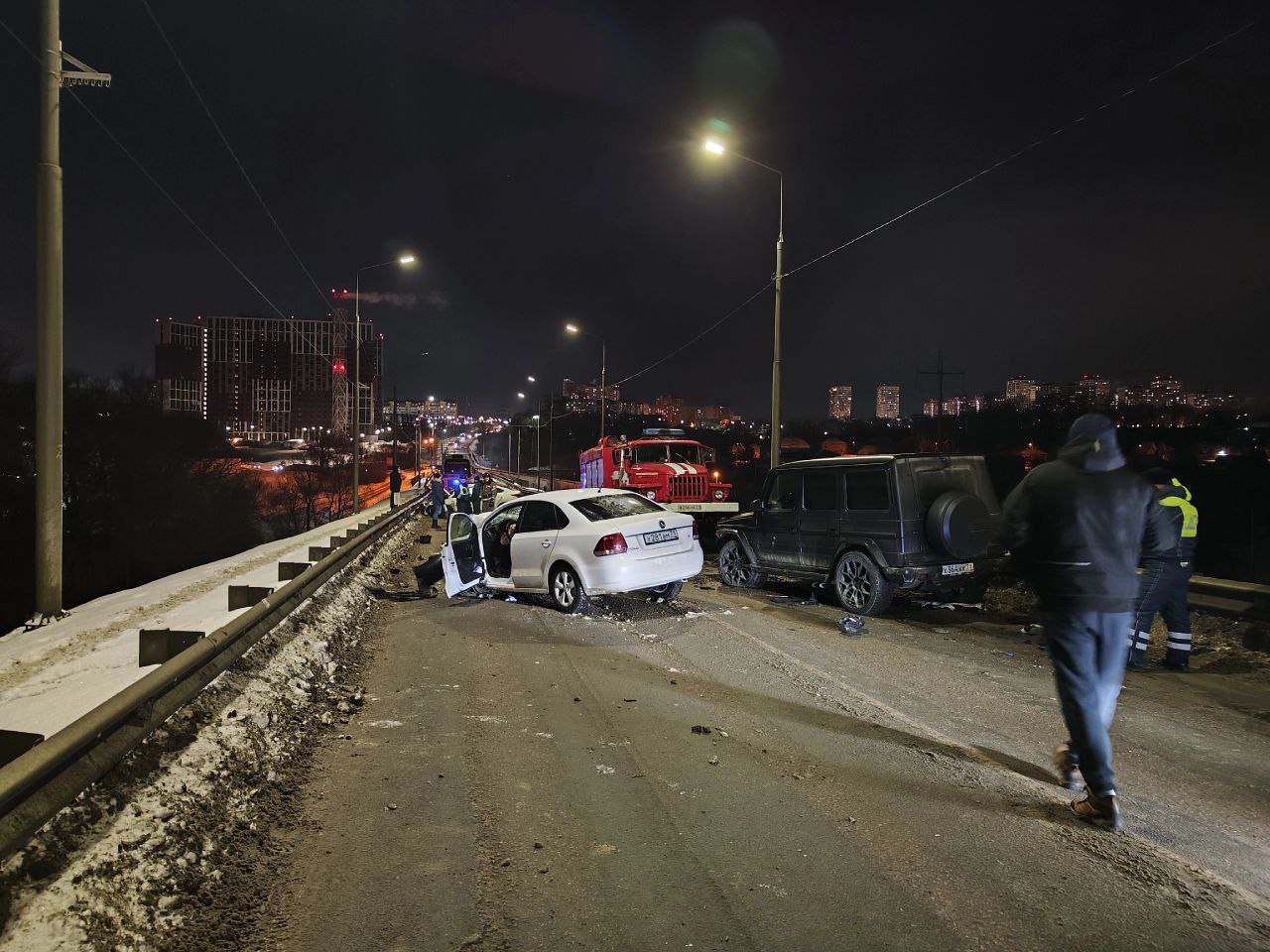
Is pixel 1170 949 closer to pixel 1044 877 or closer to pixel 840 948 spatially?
pixel 1044 877

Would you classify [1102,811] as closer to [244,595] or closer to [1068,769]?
[1068,769]

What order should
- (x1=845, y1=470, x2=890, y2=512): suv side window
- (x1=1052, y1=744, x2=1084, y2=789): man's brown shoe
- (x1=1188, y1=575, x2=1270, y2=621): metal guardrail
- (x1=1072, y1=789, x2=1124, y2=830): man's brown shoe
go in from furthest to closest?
(x1=845, y1=470, x2=890, y2=512): suv side window → (x1=1188, y1=575, x2=1270, y2=621): metal guardrail → (x1=1052, y1=744, x2=1084, y2=789): man's brown shoe → (x1=1072, y1=789, x2=1124, y2=830): man's brown shoe

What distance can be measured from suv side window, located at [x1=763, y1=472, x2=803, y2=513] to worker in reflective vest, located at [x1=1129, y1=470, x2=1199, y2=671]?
14.5ft

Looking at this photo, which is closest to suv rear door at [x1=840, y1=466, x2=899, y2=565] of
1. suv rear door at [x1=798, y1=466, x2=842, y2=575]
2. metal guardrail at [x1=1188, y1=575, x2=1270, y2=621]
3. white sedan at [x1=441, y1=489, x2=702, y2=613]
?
suv rear door at [x1=798, y1=466, x2=842, y2=575]

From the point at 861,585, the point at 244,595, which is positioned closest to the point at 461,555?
the point at 244,595

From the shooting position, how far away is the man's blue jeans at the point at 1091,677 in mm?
3910

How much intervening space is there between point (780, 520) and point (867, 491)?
175cm

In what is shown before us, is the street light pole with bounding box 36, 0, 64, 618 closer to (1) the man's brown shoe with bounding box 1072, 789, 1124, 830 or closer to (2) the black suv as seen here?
(2) the black suv

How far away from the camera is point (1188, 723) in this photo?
218 inches

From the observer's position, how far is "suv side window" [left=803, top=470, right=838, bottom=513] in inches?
393

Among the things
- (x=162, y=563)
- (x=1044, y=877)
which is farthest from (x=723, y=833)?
(x=162, y=563)

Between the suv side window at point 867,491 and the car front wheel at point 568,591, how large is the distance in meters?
3.63

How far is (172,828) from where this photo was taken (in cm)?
354

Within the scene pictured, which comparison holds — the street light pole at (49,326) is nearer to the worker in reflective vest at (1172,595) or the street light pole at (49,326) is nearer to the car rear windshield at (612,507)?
the car rear windshield at (612,507)
